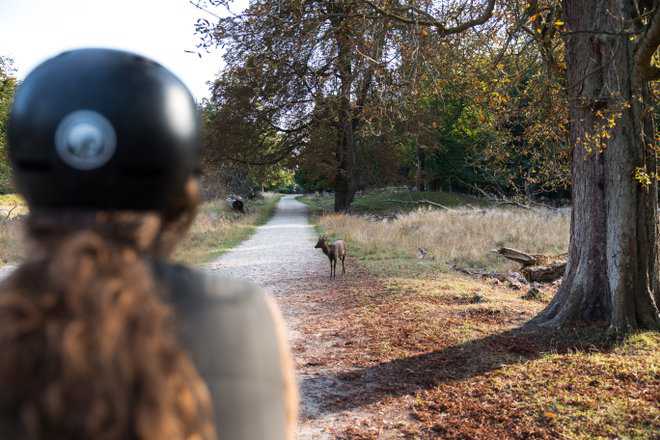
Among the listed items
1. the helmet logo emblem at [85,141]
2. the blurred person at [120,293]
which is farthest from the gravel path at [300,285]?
the helmet logo emblem at [85,141]

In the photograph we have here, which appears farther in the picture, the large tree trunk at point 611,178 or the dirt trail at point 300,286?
the large tree trunk at point 611,178

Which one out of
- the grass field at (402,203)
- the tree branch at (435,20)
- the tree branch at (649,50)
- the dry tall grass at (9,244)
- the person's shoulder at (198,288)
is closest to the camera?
the person's shoulder at (198,288)

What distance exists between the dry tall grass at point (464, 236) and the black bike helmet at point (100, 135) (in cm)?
1232

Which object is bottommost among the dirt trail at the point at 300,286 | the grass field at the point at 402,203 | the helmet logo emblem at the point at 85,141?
the dirt trail at the point at 300,286

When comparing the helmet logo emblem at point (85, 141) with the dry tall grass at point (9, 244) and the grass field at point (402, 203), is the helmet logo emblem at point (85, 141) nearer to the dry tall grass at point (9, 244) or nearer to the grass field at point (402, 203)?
the dry tall grass at point (9, 244)

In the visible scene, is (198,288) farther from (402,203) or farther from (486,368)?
(402,203)

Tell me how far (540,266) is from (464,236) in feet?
17.8

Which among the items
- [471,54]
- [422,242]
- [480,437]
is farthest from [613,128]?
[422,242]

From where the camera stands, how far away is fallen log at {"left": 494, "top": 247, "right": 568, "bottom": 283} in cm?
1122

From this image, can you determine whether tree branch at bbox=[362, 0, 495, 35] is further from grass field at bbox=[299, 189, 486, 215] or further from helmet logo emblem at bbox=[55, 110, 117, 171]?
grass field at bbox=[299, 189, 486, 215]

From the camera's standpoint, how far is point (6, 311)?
1015 millimetres

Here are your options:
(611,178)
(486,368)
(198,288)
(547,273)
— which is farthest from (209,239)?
(198,288)

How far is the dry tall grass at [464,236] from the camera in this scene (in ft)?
47.7

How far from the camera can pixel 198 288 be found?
47.9 inches
